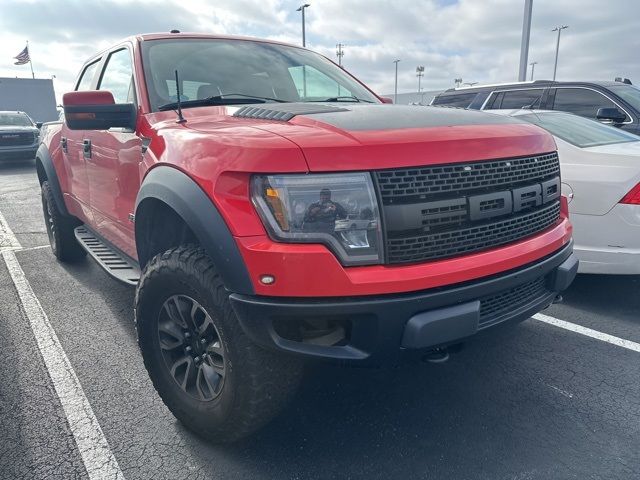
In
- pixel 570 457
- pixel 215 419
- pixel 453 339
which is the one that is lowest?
pixel 570 457

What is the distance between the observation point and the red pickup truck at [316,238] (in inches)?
65.3

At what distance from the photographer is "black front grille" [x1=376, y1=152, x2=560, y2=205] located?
170cm

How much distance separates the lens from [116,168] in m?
2.88

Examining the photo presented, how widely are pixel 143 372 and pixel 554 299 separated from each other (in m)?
2.28

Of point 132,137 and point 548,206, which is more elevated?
point 132,137

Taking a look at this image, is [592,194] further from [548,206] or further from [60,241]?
[60,241]

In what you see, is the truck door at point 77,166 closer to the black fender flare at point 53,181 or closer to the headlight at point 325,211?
the black fender flare at point 53,181

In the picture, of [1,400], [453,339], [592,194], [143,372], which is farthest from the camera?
[592,194]

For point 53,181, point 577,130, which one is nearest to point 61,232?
point 53,181

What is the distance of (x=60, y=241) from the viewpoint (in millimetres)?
4801

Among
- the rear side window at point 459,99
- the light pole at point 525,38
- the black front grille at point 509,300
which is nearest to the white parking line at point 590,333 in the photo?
the black front grille at point 509,300

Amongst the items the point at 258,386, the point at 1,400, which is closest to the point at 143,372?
the point at 1,400

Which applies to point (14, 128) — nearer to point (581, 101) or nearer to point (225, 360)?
point (581, 101)

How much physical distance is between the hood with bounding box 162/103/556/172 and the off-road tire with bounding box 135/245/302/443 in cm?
58
